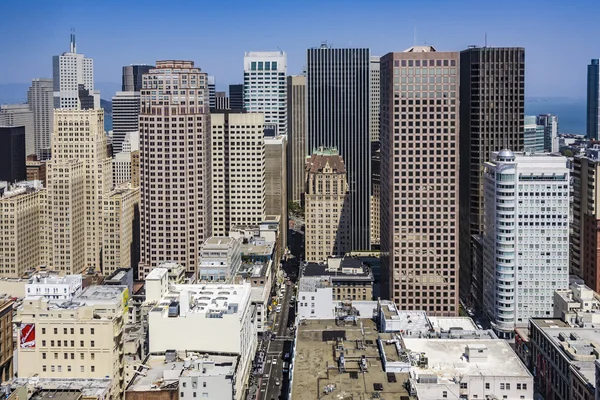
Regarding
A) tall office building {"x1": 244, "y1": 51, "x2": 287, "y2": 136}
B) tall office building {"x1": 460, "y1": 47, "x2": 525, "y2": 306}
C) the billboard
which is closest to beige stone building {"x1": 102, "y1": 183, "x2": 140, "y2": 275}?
tall office building {"x1": 460, "y1": 47, "x2": 525, "y2": 306}

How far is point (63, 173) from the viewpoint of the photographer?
111 meters

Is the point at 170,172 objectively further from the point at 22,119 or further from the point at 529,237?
the point at 22,119

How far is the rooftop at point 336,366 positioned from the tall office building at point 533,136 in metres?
97.9

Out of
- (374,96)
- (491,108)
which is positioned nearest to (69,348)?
(491,108)

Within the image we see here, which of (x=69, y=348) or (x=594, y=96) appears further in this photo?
(x=594, y=96)

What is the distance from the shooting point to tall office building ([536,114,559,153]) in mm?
185125

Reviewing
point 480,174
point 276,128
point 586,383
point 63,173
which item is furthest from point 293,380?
point 276,128

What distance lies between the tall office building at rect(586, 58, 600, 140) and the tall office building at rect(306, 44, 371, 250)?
54.1 metres

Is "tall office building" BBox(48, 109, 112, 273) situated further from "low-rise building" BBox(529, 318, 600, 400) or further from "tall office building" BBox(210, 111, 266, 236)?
"low-rise building" BBox(529, 318, 600, 400)

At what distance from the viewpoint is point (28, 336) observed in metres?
58.9

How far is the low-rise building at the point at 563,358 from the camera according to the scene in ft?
196

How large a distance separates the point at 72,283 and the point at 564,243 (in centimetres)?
4895

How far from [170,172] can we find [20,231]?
21.3 metres

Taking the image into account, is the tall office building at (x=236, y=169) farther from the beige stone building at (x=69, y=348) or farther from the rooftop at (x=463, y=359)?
the beige stone building at (x=69, y=348)
